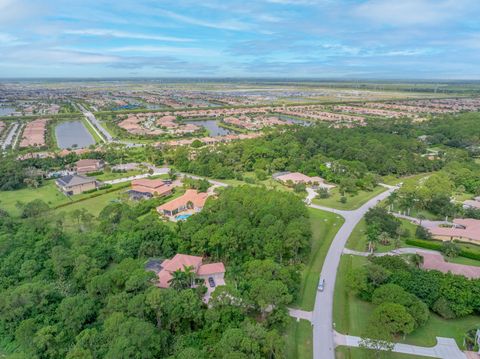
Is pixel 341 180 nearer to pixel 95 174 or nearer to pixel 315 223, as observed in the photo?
pixel 315 223

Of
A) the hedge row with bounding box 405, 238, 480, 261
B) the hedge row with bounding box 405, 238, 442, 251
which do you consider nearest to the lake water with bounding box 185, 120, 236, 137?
the hedge row with bounding box 405, 238, 442, 251

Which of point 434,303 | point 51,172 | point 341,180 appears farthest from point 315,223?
point 51,172

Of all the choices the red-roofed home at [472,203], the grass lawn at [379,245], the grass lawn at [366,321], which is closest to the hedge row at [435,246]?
the grass lawn at [379,245]

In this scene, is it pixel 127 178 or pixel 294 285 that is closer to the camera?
pixel 294 285

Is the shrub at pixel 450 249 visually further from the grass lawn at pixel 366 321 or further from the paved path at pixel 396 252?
the grass lawn at pixel 366 321

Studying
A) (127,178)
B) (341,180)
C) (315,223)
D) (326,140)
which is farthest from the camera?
(326,140)

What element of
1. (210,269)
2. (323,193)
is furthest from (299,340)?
(323,193)
